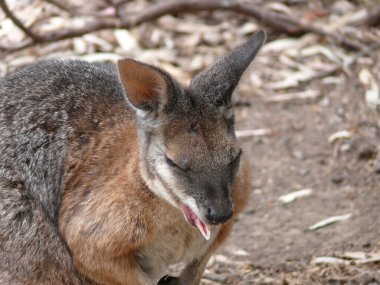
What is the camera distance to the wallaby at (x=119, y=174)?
14.2 ft

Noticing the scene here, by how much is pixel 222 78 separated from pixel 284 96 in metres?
3.59

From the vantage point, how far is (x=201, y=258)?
16.7ft

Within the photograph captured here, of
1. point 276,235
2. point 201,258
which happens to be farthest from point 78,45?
point 201,258

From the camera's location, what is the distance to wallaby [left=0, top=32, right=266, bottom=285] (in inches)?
171

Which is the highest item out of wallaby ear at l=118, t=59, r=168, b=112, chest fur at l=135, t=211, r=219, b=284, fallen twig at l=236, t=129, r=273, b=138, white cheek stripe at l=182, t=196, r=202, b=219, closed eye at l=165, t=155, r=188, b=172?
wallaby ear at l=118, t=59, r=168, b=112

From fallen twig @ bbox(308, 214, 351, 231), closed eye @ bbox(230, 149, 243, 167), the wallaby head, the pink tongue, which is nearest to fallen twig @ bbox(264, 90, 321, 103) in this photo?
fallen twig @ bbox(308, 214, 351, 231)

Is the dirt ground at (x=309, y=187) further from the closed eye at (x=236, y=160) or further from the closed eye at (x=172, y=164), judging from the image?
the closed eye at (x=172, y=164)

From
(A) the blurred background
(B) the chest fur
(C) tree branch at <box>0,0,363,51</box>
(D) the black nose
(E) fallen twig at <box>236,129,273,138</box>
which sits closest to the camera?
(D) the black nose

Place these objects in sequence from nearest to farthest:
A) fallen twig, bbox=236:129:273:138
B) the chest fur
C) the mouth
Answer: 1. the mouth
2. the chest fur
3. fallen twig, bbox=236:129:273:138

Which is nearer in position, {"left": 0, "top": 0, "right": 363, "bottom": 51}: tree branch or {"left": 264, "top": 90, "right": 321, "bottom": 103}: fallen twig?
{"left": 264, "top": 90, "right": 321, "bottom": 103}: fallen twig

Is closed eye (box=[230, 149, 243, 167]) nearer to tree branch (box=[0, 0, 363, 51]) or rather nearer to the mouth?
the mouth

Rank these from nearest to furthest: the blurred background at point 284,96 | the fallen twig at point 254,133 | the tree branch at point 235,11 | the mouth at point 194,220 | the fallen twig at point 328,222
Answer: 1. the mouth at point 194,220
2. the blurred background at point 284,96
3. the fallen twig at point 328,222
4. the fallen twig at point 254,133
5. the tree branch at point 235,11

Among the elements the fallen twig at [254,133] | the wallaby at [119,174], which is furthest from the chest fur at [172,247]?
the fallen twig at [254,133]

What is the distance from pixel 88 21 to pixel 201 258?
3984mm
